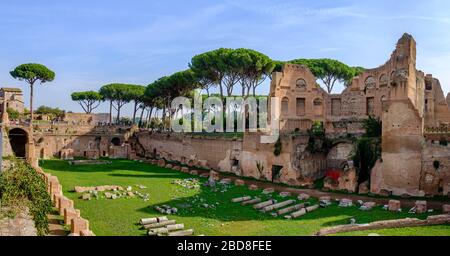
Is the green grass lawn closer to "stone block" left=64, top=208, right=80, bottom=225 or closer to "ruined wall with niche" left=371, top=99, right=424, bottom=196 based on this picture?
"stone block" left=64, top=208, right=80, bottom=225

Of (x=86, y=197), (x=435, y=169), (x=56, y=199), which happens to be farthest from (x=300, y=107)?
(x=56, y=199)

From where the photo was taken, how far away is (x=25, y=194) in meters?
13.5

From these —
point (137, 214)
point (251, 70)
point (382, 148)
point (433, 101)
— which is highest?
point (251, 70)

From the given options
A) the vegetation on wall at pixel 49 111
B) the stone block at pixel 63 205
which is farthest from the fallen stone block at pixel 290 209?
the vegetation on wall at pixel 49 111

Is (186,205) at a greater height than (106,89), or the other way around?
(106,89)

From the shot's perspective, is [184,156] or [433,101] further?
[184,156]

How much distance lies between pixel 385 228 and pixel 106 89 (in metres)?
44.7

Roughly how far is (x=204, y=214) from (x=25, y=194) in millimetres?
6181

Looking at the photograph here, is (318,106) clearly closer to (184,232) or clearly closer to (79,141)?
(184,232)

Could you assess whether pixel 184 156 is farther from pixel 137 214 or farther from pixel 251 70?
pixel 137 214

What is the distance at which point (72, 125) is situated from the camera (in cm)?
4072

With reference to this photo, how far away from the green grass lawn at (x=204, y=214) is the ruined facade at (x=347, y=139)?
123 inches

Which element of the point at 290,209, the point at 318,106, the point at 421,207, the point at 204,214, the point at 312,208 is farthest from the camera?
the point at 318,106

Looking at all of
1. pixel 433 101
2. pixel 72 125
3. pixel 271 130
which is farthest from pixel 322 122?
pixel 72 125
